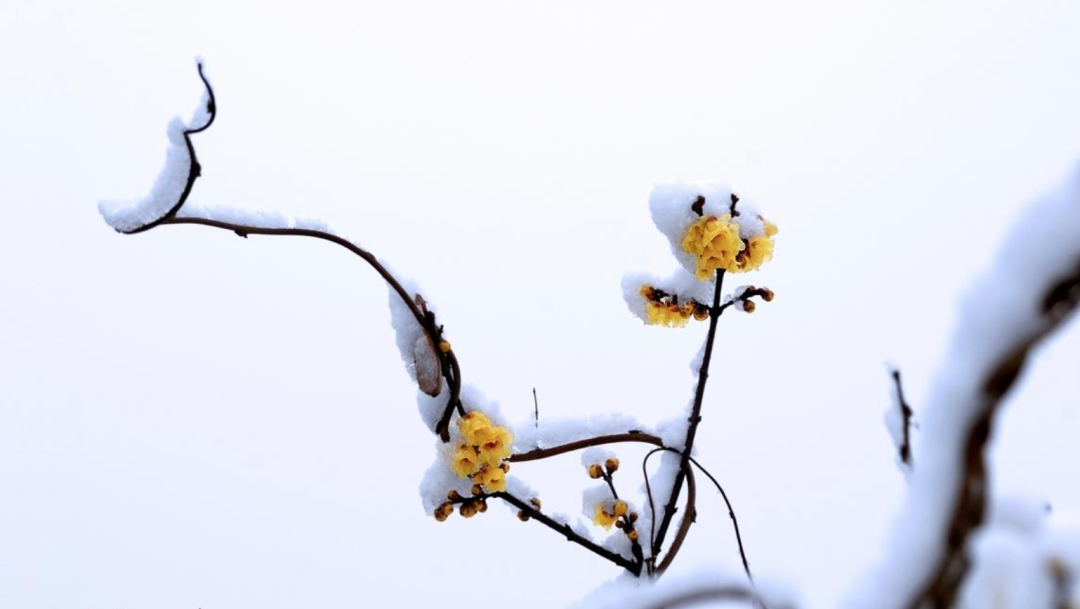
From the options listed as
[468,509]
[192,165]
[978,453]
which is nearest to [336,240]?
[192,165]

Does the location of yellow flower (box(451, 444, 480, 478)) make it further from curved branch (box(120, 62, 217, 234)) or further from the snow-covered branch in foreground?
the snow-covered branch in foreground

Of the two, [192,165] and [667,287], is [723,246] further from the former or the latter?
[192,165]

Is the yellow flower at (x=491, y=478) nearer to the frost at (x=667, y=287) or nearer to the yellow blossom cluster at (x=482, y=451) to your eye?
the yellow blossom cluster at (x=482, y=451)

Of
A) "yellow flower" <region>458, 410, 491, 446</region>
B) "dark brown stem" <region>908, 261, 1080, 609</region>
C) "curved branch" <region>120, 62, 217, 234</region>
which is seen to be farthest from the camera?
"yellow flower" <region>458, 410, 491, 446</region>

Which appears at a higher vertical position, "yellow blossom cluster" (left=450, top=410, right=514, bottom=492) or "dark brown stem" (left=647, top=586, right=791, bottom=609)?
"dark brown stem" (left=647, top=586, right=791, bottom=609)

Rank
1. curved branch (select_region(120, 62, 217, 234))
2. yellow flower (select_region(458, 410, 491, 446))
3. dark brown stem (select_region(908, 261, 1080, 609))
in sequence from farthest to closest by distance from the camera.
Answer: yellow flower (select_region(458, 410, 491, 446)) < curved branch (select_region(120, 62, 217, 234)) < dark brown stem (select_region(908, 261, 1080, 609))

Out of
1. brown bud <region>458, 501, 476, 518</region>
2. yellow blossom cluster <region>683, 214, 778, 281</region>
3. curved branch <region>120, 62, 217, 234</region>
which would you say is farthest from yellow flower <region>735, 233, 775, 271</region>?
curved branch <region>120, 62, 217, 234</region>
